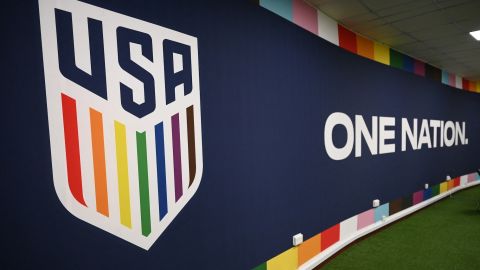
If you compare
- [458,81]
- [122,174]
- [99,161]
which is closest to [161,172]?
[122,174]

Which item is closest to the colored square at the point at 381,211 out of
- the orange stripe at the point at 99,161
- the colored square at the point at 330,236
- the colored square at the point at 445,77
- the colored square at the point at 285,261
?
the colored square at the point at 330,236

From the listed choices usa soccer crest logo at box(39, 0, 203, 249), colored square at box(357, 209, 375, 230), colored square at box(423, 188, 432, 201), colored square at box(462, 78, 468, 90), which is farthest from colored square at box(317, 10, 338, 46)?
colored square at box(462, 78, 468, 90)

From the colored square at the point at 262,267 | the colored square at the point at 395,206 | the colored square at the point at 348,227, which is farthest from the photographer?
the colored square at the point at 395,206

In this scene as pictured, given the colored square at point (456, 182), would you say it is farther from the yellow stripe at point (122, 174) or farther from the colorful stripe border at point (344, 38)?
the yellow stripe at point (122, 174)

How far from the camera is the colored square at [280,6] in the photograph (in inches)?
96.4

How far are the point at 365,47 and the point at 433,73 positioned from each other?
291 cm

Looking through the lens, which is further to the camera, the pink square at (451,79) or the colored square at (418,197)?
the pink square at (451,79)

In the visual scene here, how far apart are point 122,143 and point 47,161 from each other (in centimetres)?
36

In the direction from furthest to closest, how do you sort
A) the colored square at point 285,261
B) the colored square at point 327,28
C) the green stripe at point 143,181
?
the colored square at point 327,28
the colored square at point 285,261
the green stripe at point 143,181

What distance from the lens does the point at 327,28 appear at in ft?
10.6

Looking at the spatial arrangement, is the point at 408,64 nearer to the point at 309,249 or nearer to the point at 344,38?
the point at 344,38

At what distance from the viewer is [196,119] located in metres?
1.87

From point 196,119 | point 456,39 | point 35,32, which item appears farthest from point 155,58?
point 456,39

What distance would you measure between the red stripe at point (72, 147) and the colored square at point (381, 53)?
4.22m
